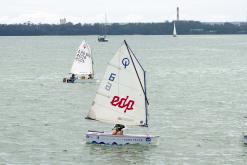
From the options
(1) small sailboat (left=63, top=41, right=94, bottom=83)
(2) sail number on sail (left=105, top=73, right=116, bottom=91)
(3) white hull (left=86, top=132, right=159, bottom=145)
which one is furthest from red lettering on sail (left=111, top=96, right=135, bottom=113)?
(1) small sailboat (left=63, top=41, right=94, bottom=83)

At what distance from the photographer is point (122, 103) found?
54.1 metres

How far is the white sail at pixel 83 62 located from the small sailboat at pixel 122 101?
5021cm

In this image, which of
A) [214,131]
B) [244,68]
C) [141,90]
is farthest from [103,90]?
[244,68]

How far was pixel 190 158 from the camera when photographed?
168ft

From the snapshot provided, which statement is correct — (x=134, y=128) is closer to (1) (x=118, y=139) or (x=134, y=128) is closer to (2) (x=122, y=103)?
(2) (x=122, y=103)

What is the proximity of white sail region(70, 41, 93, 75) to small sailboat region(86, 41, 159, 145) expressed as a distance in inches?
1977

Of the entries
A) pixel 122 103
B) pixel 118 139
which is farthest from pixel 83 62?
pixel 118 139

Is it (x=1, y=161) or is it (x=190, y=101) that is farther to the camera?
(x=190, y=101)

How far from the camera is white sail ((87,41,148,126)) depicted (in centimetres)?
5322

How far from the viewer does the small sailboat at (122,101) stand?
174 feet

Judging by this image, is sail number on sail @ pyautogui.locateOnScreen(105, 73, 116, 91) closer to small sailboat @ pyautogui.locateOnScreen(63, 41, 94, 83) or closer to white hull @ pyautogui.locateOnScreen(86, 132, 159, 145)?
white hull @ pyautogui.locateOnScreen(86, 132, 159, 145)

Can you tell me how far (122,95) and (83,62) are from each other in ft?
167

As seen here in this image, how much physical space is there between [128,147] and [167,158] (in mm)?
3323

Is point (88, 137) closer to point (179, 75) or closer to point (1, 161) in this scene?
point (1, 161)
